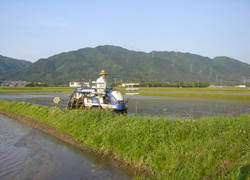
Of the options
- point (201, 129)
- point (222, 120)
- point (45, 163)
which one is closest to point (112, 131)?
point (45, 163)

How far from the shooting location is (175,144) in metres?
5.58

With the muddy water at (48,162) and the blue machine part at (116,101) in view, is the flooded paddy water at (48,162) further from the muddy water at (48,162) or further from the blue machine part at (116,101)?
the blue machine part at (116,101)

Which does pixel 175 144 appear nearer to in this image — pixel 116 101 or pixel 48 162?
pixel 48 162

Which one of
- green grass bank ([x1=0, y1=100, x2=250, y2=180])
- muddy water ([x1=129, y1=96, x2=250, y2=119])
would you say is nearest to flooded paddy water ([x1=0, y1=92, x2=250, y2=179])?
green grass bank ([x1=0, y1=100, x2=250, y2=180])

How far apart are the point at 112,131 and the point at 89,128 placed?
1306 millimetres

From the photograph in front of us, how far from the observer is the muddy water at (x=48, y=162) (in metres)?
5.54

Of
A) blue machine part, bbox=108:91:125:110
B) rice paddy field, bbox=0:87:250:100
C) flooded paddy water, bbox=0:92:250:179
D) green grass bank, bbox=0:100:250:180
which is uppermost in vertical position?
blue machine part, bbox=108:91:125:110

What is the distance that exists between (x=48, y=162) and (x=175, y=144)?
11.6ft

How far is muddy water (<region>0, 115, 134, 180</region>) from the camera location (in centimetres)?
554

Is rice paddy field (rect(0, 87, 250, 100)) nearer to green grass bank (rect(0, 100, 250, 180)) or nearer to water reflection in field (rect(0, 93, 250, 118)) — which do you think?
water reflection in field (rect(0, 93, 250, 118))

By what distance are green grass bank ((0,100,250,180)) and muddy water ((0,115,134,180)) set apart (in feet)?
1.61

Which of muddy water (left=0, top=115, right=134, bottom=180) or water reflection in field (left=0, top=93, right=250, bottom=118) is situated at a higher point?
water reflection in field (left=0, top=93, right=250, bottom=118)

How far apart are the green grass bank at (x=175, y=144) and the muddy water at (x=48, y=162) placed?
49cm

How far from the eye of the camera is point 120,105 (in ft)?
Answer: 39.4
